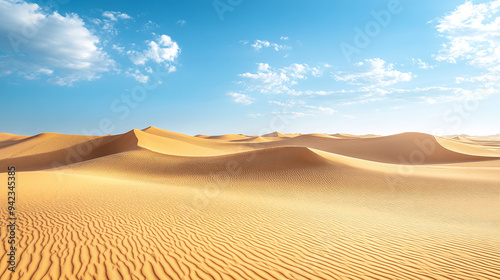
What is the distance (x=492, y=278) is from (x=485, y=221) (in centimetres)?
607

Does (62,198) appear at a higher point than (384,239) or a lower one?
higher

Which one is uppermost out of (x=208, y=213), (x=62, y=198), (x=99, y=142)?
(x=99, y=142)

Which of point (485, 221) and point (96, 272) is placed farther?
point (485, 221)

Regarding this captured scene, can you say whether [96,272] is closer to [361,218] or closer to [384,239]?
[384,239]

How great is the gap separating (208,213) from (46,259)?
530cm

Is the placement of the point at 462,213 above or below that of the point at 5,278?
below

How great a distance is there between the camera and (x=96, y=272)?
480 cm

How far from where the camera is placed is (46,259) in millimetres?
5184

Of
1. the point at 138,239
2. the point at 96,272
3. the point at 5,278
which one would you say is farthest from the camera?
the point at 138,239

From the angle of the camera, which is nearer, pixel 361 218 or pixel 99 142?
pixel 361 218

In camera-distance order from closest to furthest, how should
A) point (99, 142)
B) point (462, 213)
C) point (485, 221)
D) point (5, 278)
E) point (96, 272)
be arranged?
point (5, 278), point (96, 272), point (485, 221), point (462, 213), point (99, 142)

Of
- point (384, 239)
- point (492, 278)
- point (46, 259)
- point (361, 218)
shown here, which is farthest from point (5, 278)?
point (361, 218)

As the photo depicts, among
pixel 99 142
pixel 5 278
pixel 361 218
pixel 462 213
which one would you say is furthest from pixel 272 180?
pixel 99 142

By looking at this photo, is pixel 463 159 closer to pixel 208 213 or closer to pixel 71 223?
pixel 208 213
